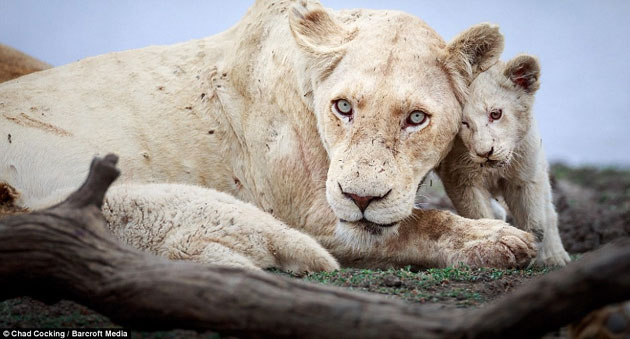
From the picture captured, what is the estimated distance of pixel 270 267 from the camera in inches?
196

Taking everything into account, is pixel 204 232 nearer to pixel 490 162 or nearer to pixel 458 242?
pixel 458 242

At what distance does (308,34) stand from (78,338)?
3.31 metres

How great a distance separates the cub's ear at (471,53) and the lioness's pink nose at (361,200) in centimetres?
129

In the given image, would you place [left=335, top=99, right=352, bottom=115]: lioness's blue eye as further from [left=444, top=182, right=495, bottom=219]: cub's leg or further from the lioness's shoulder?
the lioness's shoulder

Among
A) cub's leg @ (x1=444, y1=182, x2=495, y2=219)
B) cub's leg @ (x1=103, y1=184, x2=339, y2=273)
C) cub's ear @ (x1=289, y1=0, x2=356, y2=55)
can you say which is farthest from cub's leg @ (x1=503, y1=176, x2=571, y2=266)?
cub's leg @ (x1=103, y1=184, x2=339, y2=273)

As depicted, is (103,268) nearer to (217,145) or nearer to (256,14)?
(217,145)

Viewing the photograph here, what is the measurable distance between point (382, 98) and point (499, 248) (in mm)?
1368

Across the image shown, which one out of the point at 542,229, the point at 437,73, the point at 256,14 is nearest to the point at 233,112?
the point at 256,14

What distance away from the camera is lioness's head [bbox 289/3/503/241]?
4996 mm

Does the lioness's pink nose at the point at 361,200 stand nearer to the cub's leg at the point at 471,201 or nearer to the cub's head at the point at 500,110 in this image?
the cub's head at the point at 500,110

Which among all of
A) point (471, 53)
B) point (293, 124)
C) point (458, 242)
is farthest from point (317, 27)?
point (458, 242)

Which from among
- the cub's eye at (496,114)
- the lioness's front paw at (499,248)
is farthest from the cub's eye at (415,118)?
the lioness's front paw at (499,248)

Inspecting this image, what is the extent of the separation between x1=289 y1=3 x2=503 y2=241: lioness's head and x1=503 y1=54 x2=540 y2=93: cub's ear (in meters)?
0.25

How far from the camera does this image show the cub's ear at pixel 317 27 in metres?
5.92
